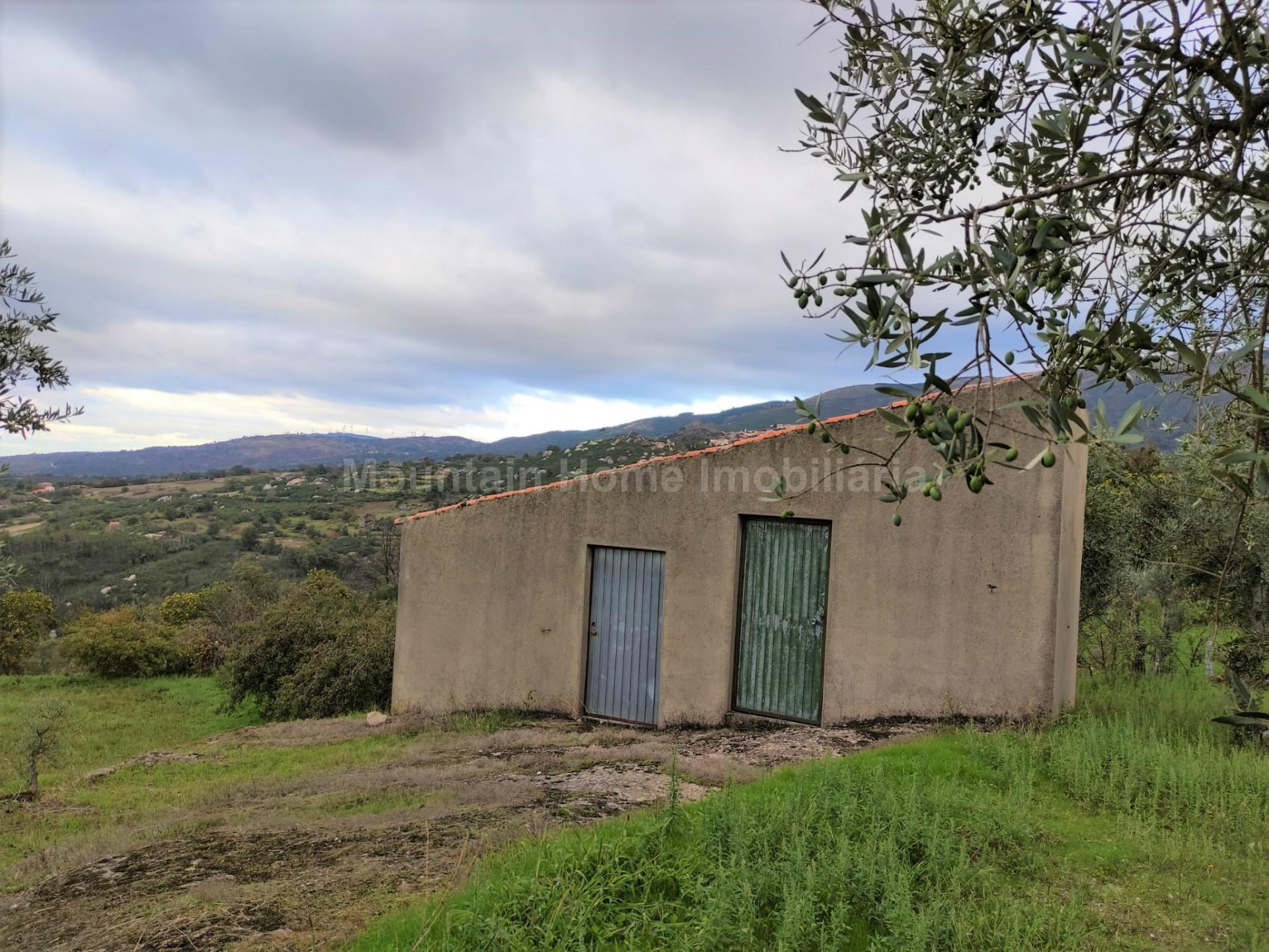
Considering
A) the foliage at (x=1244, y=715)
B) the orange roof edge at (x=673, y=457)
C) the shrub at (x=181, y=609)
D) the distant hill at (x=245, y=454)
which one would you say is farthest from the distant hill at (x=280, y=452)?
the foliage at (x=1244, y=715)

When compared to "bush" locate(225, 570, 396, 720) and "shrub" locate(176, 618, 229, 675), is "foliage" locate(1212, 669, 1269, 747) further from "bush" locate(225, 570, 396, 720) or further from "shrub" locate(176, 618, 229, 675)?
"shrub" locate(176, 618, 229, 675)

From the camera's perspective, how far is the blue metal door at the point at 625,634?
31.6 ft

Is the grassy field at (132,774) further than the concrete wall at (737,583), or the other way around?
the concrete wall at (737,583)

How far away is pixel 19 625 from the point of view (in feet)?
72.5

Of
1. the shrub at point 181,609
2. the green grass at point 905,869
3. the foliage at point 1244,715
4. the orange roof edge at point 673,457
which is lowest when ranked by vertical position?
the shrub at point 181,609

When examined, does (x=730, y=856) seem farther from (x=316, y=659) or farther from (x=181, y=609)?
(x=181, y=609)

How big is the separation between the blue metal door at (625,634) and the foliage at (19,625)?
20116 millimetres

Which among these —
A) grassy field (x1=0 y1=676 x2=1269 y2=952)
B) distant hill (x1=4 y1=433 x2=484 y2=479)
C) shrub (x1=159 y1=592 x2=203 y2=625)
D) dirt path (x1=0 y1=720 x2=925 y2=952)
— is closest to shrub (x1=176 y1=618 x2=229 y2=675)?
shrub (x1=159 y1=592 x2=203 y2=625)

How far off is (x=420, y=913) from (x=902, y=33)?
4.91 m

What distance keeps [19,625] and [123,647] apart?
4845 mm

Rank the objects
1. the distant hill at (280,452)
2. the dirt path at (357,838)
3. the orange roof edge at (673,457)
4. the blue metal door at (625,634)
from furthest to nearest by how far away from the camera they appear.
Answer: the distant hill at (280,452)
the blue metal door at (625,634)
the orange roof edge at (673,457)
the dirt path at (357,838)

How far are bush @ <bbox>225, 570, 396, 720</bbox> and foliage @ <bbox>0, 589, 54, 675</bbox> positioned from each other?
9878 mm

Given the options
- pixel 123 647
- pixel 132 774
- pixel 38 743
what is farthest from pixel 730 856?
pixel 123 647

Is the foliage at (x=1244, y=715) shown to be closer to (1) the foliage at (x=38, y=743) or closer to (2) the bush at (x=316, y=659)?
(1) the foliage at (x=38, y=743)
